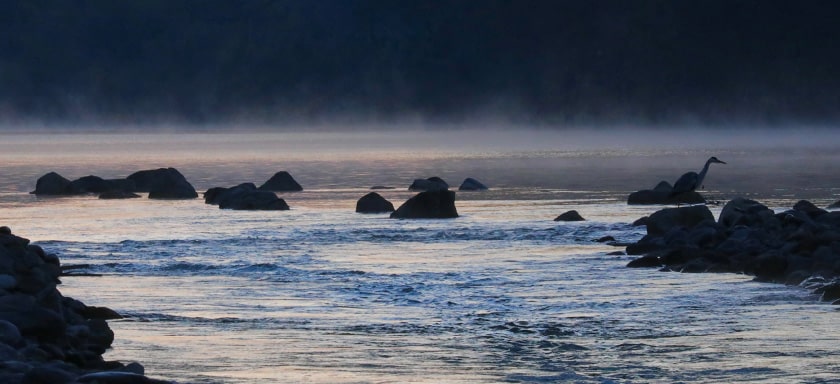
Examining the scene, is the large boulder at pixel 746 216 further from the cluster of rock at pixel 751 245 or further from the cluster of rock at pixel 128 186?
the cluster of rock at pixel 128 186

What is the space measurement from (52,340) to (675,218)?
1425 centimetres

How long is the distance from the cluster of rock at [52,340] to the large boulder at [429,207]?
14.5 meters

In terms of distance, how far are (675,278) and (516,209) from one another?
13.7 metres

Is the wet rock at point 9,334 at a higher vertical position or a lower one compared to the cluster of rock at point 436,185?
lower

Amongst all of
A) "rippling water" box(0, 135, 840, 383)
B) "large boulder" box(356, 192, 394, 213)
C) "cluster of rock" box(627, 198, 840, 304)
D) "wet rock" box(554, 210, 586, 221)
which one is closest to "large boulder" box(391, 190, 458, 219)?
"rippling water" box(0, 135, 840, 383)

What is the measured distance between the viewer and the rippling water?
15211 mm

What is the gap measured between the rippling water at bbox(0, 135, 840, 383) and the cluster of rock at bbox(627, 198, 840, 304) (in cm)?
46

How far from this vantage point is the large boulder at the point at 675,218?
88.0ft

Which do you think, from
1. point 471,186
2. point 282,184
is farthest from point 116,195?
point 471,186

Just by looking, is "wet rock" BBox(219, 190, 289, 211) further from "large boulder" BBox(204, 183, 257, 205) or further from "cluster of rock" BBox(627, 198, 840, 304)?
"cluster of rock" BBox(627, 198, 840, 304)

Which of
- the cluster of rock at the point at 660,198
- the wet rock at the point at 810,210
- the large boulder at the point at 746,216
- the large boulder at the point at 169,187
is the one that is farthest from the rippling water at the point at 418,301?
the large boulder at the point at 169,187

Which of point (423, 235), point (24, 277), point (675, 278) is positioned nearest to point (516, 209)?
point (423, 235)

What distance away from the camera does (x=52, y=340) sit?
15.1 meters

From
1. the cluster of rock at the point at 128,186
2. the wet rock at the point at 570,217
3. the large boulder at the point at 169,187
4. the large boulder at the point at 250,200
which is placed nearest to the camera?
the wet rock at the point at 570,217
